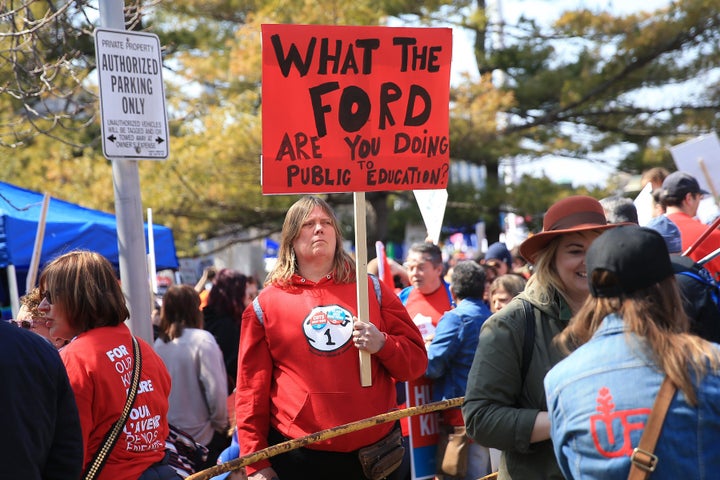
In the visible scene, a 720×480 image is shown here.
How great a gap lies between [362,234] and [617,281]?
2052 mm

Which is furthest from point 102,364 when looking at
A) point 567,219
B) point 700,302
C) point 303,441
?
point 700,302

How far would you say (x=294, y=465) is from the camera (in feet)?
13.7

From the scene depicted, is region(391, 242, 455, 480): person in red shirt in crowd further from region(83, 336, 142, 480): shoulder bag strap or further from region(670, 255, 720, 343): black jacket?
region(83, 336, 142, 480): shoulder bag strap

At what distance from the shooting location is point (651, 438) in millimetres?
2236

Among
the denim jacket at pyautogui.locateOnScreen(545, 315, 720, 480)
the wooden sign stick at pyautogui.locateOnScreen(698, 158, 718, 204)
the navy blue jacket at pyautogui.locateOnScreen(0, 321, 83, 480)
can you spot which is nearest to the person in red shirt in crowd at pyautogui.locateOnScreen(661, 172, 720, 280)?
the wooden sign stick at pyautogui.locateOnScreen(698, 158, 718, 204)

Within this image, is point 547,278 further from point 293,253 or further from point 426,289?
point 426,289

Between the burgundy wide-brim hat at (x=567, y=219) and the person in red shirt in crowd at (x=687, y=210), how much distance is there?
8.86ft

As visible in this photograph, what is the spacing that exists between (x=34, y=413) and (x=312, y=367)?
1467 millimetres

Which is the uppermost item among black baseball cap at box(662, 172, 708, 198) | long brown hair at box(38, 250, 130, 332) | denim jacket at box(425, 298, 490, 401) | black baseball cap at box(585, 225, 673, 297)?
black baseball cap at box(662, 172, 708, 198)

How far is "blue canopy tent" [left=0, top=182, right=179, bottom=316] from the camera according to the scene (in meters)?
7.62

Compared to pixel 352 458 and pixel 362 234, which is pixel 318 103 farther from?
pixel 352 458

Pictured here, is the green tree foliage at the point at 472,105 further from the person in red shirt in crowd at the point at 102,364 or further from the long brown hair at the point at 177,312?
the person in red shirt in crowd at the point at 102,364

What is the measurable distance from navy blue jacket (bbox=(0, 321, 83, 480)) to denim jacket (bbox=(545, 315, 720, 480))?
1634mm

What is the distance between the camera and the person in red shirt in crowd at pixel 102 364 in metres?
3.62
